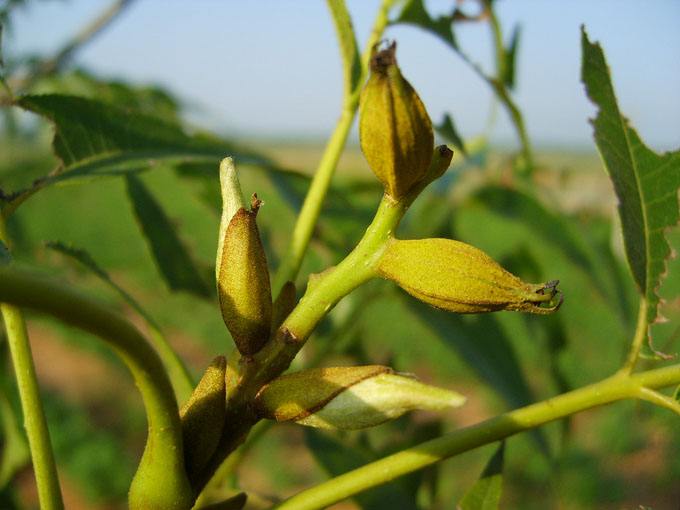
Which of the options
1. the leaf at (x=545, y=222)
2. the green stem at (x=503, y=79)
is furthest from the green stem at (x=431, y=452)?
the leaf at (x=545, y=222)

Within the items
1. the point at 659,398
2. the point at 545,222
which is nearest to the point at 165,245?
the point at 659,398

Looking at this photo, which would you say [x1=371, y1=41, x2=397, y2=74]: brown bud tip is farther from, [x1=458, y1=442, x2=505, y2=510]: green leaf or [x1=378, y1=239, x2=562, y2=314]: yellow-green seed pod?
[x1=458, y1=442, x2=505, y2=510]: green leaf

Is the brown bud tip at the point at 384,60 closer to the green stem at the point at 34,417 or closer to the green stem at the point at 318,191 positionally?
the green stem at the point at 318,191

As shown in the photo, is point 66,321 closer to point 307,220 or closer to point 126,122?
point 307,220

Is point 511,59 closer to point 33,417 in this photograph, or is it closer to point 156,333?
point 156,333

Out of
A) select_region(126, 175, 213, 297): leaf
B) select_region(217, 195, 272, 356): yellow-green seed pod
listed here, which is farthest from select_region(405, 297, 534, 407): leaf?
select_region(217, 195, 272, 356): yellow-green seed pod
